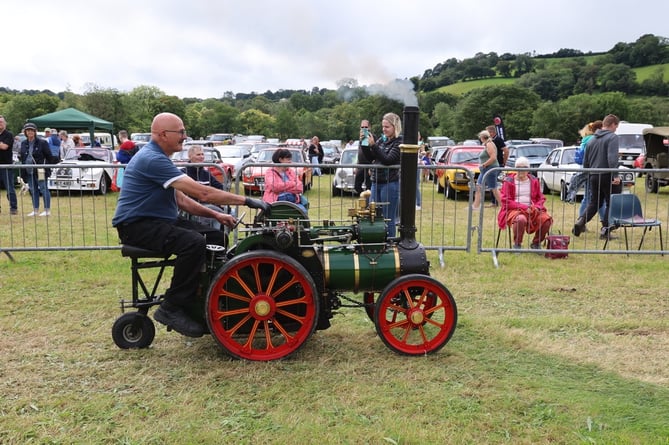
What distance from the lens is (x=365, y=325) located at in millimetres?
4941

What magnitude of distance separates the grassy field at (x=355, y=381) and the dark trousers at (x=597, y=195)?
10.3 ft

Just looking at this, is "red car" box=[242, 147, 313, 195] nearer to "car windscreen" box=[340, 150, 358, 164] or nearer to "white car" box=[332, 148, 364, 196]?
"white car" box=[332, 148, 364, 196]

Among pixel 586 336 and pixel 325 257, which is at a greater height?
pixel 325 257

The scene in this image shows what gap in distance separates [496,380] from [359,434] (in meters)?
1.18

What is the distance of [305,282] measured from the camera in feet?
13.2

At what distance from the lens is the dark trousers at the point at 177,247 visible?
4086 mm

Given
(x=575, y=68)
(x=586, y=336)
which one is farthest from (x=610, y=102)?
(x=586, y=336)

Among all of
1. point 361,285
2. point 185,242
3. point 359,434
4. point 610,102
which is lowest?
point 359,434

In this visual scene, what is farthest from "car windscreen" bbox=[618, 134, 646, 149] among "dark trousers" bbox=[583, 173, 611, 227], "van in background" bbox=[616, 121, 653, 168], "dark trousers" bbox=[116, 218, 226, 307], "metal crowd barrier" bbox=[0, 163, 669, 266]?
"dark trousers" bbox=[116, 218, 226, 307]

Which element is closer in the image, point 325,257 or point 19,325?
point 325,257

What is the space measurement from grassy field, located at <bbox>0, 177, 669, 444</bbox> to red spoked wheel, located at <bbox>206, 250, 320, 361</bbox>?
0.15 meters

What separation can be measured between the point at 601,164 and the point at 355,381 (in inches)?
275

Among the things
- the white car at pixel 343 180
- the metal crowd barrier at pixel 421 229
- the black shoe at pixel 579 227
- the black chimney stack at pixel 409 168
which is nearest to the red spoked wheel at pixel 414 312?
the black chimney stack at pixel 409 168

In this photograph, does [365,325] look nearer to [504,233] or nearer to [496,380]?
[496,380]
